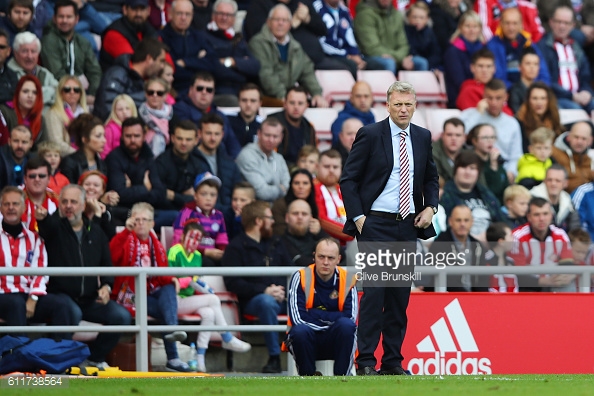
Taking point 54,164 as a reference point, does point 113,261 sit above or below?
below

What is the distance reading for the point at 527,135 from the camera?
17.3 m

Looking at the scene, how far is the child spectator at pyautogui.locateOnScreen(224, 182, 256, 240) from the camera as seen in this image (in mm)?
14375

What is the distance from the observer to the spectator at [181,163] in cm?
1448

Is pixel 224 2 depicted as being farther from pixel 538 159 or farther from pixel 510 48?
pixel 510 48

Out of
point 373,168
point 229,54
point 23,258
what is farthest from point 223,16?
point 373,168

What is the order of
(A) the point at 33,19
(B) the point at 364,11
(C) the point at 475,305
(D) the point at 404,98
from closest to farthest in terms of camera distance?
(D) the point at 404,98
(C) the point at 475,305
(A) the point at 33,19
(B) the point at 364,11

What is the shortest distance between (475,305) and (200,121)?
170 inches

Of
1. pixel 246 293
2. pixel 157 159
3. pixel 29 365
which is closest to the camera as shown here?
pixel 29 365

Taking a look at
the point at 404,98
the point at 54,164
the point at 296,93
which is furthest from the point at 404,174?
the point at 296,93

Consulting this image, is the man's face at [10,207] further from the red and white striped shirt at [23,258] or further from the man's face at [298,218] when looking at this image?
the man's face at [298,218]

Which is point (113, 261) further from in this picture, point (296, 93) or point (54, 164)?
point (296, 93)

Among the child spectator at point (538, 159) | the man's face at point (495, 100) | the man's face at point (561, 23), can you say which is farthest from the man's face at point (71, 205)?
the man's face at point (561, 23)

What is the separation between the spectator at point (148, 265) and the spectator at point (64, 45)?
280cm

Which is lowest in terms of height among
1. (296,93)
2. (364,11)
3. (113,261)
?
(113,261)
